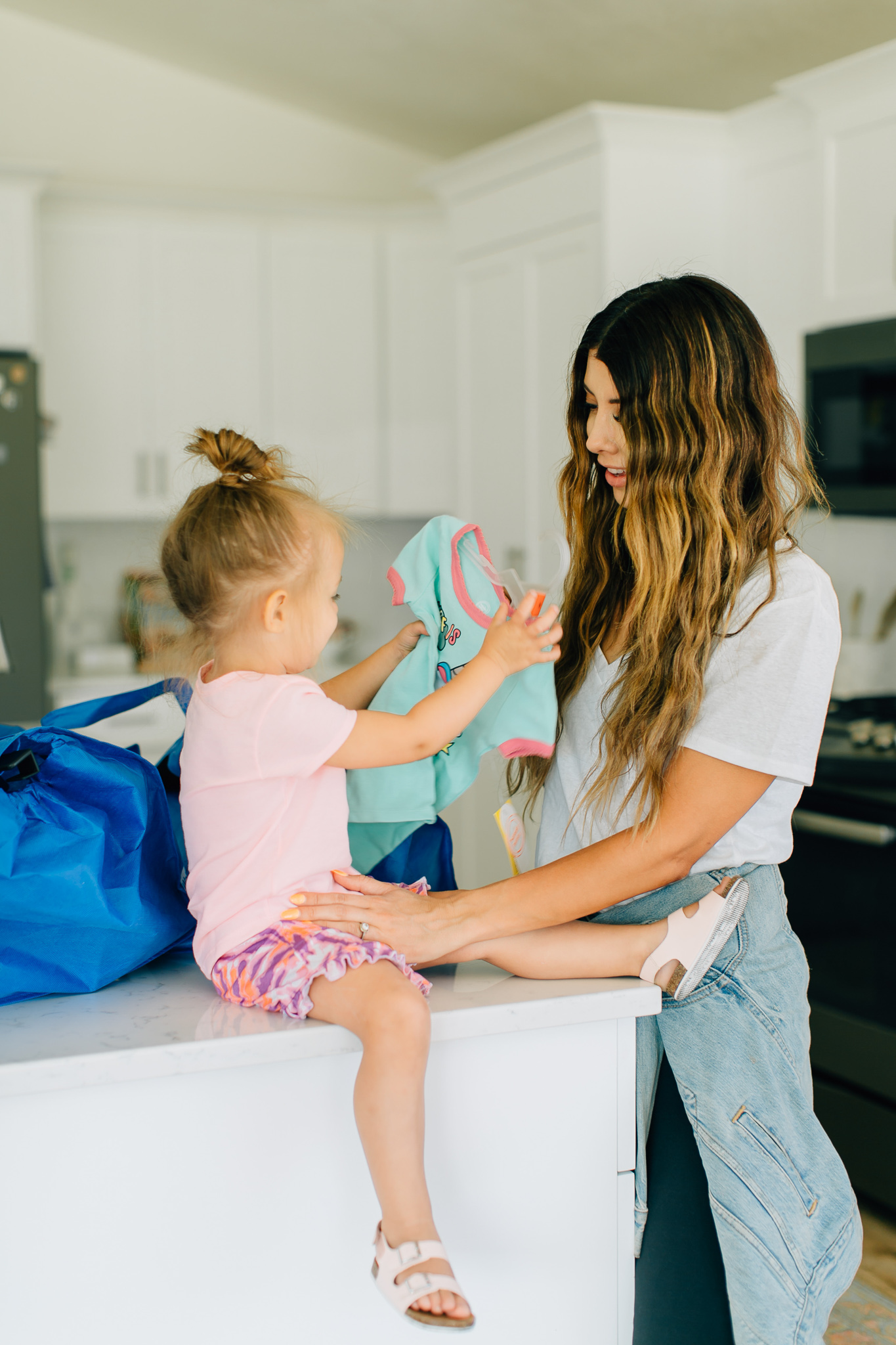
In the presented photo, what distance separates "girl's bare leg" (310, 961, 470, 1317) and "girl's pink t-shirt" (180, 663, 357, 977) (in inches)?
6.1

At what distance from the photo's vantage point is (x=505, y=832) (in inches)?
49.6

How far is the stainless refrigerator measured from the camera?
3186mm

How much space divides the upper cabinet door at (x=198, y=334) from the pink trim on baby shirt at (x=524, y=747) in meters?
2.72

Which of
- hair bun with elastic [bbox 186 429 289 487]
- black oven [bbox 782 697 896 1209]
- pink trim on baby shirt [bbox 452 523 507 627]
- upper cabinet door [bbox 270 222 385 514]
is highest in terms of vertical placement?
upper cabinet door [bbox 270 222 385 514]

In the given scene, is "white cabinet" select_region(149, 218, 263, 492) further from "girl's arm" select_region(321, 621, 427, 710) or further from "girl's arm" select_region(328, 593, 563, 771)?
"girl's arm" select_region(328, 593, 563, 771)

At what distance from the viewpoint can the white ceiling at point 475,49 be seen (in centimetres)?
279

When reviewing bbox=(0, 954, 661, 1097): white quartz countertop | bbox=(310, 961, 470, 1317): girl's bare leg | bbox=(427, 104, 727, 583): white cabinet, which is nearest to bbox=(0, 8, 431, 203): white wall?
bbox=(427, 104, 727, 583): white cabinet

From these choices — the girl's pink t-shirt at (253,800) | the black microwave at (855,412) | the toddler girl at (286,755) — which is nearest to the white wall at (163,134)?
the black microwave at (855,412)

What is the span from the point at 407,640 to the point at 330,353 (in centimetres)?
284

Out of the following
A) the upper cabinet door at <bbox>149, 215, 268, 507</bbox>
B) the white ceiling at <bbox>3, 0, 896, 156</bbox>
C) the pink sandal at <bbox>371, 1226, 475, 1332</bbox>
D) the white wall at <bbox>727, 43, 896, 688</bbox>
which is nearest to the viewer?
the pink sandal at <bbox>371, 1226, 475, 1332</bbox>

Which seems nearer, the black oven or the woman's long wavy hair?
the woman's long wavy hair

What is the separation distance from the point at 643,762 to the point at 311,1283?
0.56 meters

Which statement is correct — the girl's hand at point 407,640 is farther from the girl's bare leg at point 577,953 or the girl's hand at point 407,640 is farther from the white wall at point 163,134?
the white wall at point 163,134

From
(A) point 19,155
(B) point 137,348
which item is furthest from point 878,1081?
(A) point 19,155
